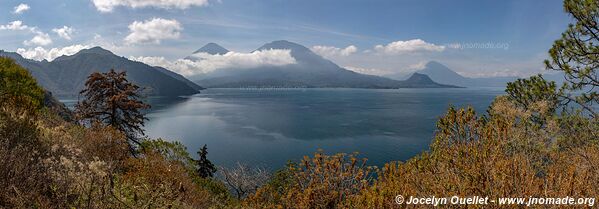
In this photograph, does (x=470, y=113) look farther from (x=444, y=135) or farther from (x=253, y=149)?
(x=253, y=149)

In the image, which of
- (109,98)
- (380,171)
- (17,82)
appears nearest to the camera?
(380,171)

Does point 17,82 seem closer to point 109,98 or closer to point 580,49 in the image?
point 109,98

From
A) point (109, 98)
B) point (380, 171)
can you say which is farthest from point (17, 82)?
point (380, 171)

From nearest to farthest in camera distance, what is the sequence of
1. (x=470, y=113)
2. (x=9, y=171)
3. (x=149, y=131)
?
(x=470, y=113), (x=9, y=171), (x=149, y=131)

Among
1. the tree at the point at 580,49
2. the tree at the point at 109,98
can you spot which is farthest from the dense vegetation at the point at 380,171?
the tree at the point at 109,98

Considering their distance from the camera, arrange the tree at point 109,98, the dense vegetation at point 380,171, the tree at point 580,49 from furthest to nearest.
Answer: the tree at point 109,98, the tree at point 580,49, the dense vegetation at point 380,171

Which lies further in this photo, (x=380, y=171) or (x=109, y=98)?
(x=109, y=98)

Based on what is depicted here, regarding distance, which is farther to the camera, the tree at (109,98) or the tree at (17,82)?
the tree at (109,98)

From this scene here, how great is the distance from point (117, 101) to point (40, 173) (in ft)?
70.9

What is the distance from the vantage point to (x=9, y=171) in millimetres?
5730

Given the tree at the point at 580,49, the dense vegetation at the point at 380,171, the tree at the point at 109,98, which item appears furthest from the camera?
the tree at the point at 109,98

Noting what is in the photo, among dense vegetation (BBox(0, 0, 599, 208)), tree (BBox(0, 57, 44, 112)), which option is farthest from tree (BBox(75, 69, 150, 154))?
dense vegetation (BBox(0, 0, 599, 208))

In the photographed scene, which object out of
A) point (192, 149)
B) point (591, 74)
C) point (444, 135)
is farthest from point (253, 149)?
point (444, 135)

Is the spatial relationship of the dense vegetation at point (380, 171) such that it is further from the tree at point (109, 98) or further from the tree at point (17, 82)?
the tree at point (109, 98)
